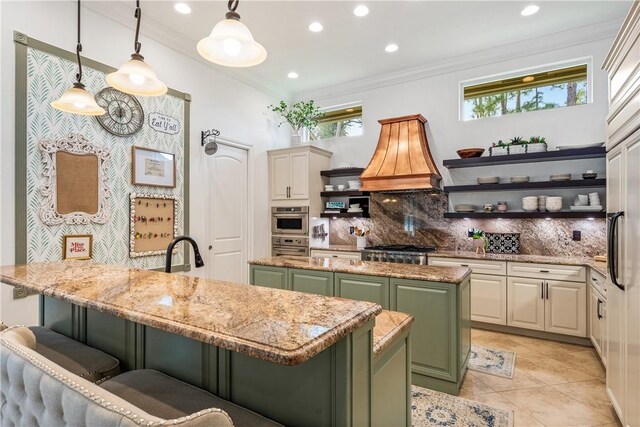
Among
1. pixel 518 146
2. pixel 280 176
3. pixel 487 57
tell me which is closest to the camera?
pixel 518 146

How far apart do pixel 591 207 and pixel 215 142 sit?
15.2ft

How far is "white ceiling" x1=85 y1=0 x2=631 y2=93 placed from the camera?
3.54m

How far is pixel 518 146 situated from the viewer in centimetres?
418

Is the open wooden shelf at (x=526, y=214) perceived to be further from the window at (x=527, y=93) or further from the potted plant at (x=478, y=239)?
the window at (x=527, y=93)

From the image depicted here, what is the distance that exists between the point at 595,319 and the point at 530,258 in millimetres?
843

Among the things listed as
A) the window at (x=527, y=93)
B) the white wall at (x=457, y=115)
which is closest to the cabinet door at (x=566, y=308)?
the white wall at (x=457, y=115)

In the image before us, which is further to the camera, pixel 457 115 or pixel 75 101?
pixel 457 115

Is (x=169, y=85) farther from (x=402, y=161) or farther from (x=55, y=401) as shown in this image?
(x=55, y=401)

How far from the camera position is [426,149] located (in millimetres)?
4730

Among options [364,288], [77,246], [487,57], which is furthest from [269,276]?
[487,57]

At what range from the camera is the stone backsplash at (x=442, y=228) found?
400 cm

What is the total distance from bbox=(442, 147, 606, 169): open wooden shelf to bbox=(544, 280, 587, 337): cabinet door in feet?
4.80

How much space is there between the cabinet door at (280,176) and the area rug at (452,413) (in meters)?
3.71

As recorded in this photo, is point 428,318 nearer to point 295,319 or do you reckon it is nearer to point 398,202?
point 295,319
